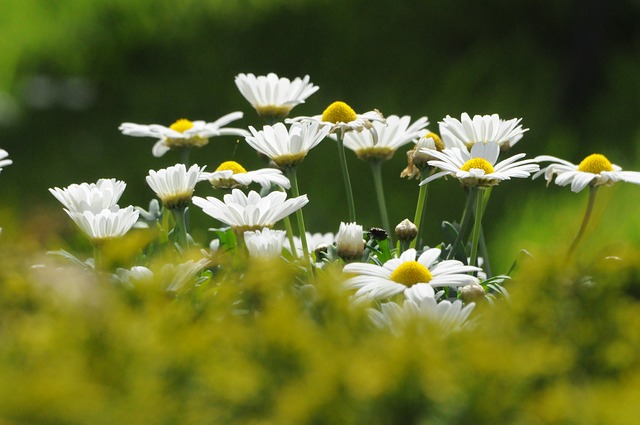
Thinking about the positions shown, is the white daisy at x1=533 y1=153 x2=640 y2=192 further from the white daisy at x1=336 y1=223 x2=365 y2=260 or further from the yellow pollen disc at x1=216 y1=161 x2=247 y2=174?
the yellow pollen disc at x1=216 y1=161 x2=247 y2=174

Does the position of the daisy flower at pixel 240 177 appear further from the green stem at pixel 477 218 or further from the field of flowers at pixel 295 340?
the green stem at pixel 477 218

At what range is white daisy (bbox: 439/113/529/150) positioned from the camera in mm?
1588

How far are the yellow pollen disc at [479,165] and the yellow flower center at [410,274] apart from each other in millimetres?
236

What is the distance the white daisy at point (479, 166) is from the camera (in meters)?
1.40

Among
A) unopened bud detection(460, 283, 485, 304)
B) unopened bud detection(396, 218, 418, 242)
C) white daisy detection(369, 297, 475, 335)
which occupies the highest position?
white daisy detection(369, 297, 475, 335)

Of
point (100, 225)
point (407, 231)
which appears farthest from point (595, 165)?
point (100, 225)

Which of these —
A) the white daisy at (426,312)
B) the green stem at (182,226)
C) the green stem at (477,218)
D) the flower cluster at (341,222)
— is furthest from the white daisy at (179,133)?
the white daisy at (426,312)

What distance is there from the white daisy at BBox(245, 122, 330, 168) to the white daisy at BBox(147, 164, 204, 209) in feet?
0.37

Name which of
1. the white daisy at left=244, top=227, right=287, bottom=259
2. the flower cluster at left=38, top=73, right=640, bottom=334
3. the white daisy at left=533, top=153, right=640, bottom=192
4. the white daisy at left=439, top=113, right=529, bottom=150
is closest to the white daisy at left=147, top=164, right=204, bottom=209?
the flower cluster at left=38, top=73, right=640, bottom=334

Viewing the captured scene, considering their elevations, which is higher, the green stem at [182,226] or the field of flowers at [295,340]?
the field of flowers at [295,340]

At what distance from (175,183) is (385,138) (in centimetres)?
46

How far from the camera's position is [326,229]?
4.26 meters

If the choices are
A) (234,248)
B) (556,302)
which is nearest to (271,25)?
(234,248)

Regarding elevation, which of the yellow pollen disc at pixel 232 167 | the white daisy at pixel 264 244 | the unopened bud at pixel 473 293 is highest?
the yellow pollen disc at pixel 232 167
